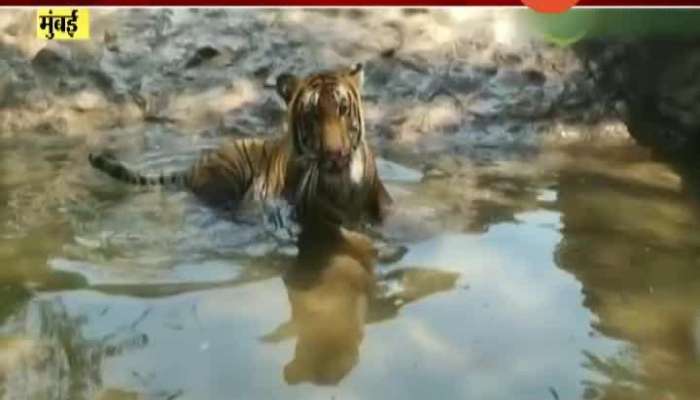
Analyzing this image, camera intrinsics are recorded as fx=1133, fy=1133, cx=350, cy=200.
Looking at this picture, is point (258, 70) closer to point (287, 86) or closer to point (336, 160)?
point (287, 86)

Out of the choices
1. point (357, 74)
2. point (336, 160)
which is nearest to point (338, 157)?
point (336, 160)

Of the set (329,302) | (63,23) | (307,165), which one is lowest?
(329,302)

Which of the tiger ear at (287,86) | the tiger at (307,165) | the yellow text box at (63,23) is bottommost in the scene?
the tiger at (307,165)

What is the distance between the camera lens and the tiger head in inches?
50.0

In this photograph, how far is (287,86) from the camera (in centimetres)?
130

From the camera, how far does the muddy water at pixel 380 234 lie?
1158mm

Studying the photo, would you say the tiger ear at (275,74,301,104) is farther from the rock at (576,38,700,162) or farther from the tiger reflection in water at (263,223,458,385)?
the rock at (576,38,700,162)

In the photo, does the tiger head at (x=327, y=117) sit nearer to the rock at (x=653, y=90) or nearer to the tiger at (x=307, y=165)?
the tiger at (x=307, y=165)

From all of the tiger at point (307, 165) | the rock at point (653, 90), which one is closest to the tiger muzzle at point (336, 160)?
the tiger at point (307, 165)

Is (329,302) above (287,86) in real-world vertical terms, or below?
below

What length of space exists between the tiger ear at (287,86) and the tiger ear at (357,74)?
0.06m

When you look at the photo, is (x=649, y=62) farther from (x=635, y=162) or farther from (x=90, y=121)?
(x=90, y=121)

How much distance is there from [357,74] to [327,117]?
7 centimetres

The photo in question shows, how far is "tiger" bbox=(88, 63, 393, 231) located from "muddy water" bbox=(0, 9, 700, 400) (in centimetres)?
2
